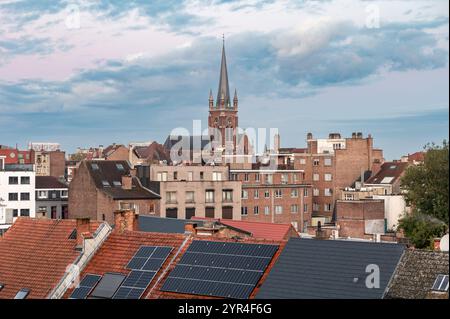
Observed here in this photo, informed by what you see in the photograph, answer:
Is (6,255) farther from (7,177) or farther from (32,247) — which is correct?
(7,177)

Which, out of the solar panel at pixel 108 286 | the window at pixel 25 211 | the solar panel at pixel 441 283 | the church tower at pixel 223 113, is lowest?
the window at pixel 25 211

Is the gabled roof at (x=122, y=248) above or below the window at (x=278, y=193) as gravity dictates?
above

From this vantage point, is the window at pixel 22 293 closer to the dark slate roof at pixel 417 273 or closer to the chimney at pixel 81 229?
the chimney at pixel 81 229

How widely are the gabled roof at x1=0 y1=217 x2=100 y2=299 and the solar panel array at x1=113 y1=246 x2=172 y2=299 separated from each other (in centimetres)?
231

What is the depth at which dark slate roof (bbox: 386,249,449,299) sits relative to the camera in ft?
52.5

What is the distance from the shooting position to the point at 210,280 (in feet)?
57.6

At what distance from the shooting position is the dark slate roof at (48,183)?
69500mm

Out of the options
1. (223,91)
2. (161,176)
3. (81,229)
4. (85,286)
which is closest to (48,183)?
(161,176)

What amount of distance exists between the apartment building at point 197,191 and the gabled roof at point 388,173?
1433 cm

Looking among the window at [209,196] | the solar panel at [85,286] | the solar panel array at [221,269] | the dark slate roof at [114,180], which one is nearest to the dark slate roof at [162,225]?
the solar panel at [85,286]

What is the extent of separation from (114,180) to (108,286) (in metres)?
37.9

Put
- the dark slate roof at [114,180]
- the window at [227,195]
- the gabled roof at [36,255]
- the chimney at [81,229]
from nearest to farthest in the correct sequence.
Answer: the gabled roof at [36,255] < the chimney at [81,229] < the dark slate roof at [114,180] < the window at [227,195]

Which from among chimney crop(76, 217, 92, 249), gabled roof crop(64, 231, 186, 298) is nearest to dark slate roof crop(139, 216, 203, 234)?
chimney crop(76, 217, 92, 249)
